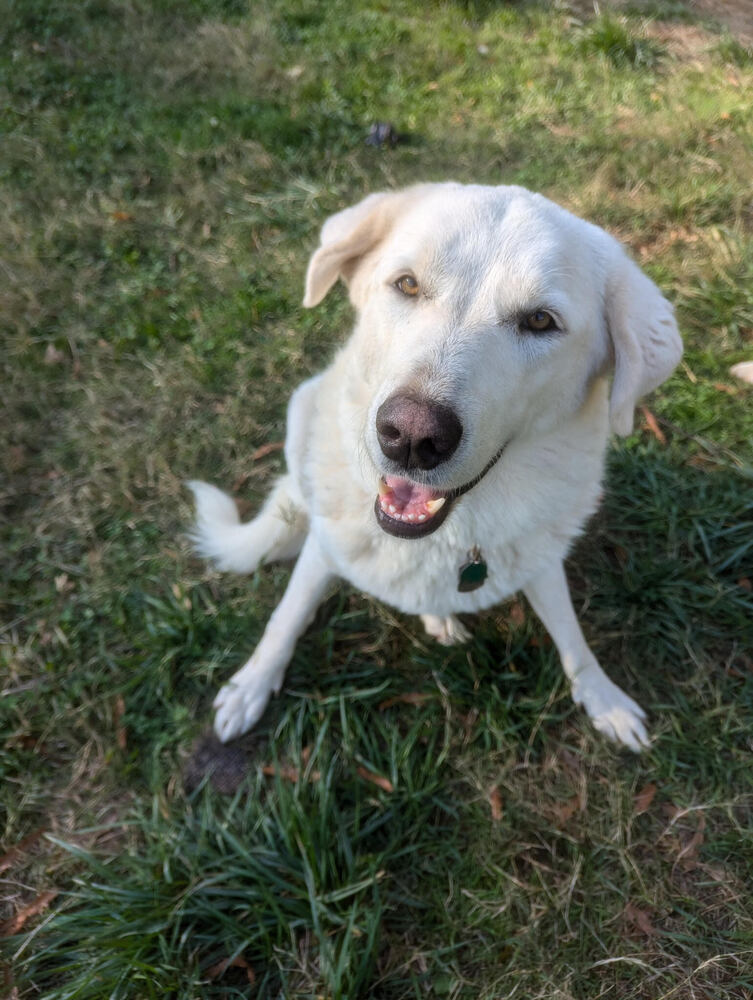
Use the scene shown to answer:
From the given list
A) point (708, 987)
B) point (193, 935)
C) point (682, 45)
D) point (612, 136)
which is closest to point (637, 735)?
point (708, 987)

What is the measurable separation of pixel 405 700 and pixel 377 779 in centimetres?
32

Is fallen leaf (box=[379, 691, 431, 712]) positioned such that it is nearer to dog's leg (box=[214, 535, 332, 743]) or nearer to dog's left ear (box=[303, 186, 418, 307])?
dog's leg (box=[214, 535, 332, 743])

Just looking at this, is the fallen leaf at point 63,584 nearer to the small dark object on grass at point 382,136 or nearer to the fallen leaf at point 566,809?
the fallen leaf at point 566,809

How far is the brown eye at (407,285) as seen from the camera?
69.7 inches

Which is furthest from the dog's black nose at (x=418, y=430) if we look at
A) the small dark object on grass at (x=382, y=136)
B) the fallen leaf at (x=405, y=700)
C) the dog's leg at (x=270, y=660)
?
the small dark object on grass at (x=382, y=136)

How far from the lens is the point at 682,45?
5012 mm

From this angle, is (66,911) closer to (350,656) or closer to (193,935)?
(193,935)

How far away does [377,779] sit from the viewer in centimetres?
238

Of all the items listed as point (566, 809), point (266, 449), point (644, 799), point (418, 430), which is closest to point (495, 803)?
point (566, 809)

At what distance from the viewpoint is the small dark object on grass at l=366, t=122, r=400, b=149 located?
14.8ft

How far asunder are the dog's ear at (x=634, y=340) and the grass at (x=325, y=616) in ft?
3.95

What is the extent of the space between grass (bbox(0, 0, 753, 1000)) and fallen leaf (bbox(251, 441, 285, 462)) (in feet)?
0.11

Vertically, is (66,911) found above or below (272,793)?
below

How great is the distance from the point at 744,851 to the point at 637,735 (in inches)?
19.2
